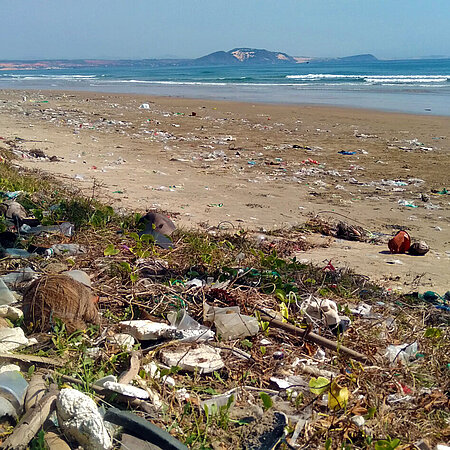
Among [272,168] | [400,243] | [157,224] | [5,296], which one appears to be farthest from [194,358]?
[272,168]

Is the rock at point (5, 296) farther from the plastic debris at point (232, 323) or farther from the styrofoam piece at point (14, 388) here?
the plastic debris at point (232, 323)

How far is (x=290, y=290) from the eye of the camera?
9.76 ft

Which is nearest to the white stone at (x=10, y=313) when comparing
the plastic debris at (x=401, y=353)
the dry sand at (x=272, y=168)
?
the plastic debris at (x=401, y=353)

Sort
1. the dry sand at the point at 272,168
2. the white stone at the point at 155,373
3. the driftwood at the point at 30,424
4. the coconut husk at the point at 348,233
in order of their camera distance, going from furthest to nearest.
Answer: the dry sand at the point at 272,168
the coconut husk at the point at 348,233
the white stone at the point at 155,373
the driftwood at the point at 30,424

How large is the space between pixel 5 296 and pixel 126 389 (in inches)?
40.9

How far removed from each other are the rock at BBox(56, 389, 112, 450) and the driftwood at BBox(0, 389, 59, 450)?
0.16 feet

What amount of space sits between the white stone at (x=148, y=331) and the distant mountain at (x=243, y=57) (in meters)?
92.9

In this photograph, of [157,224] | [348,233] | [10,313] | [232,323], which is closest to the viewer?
[10,313]

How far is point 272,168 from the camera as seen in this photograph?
7730 mm

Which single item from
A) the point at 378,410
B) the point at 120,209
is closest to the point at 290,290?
the point at 378,410

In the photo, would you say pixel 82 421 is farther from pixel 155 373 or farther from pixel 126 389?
pixel 155 373

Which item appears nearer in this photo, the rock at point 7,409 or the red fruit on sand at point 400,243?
the rock at point 7,409

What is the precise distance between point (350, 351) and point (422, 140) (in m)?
9.10

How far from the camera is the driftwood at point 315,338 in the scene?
92.9 inches
